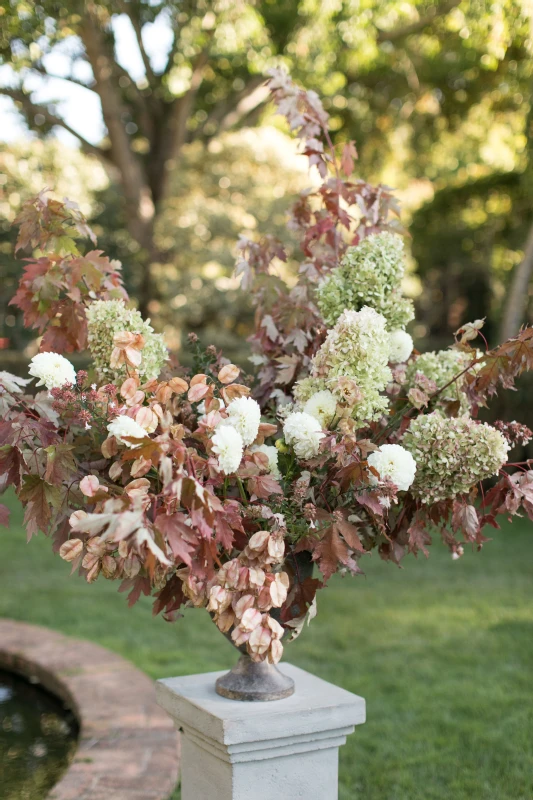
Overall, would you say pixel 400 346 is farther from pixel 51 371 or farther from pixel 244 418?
pixel 51 371

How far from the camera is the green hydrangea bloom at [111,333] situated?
214 centimetres

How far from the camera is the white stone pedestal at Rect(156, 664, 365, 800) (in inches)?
78.7

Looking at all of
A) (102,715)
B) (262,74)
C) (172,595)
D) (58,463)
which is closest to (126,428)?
(58,463)

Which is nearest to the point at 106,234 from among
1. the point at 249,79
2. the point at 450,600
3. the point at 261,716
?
the point at 249,79

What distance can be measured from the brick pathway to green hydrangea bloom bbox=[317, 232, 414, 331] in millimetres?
1826

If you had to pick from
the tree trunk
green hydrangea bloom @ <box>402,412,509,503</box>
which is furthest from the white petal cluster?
Result: the tree trunk

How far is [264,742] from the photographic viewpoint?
2010 mm

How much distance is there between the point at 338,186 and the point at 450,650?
10.9ft

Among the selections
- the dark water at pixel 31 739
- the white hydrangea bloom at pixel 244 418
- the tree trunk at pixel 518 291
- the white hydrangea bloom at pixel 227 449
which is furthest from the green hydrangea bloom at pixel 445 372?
the tree trunk at pixel 518 291

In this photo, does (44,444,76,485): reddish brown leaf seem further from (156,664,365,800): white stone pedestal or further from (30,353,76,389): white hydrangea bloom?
(156,664,365,800): white stone pedestal

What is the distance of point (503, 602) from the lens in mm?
5988

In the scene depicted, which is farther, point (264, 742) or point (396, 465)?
point (264, 742)

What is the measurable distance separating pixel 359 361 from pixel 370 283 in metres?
0.29

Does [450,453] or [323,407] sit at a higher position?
[323,407]
